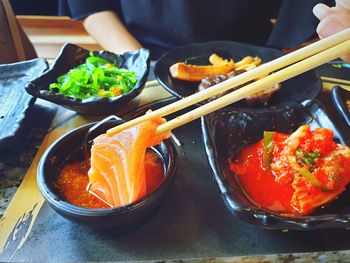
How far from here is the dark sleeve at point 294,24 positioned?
94.6 inches

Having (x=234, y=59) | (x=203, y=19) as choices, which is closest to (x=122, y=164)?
(x=234, y=59)

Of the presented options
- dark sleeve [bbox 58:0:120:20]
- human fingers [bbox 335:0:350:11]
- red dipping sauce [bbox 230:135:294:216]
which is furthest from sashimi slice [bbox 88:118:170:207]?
dark sleeve [bbox 58:0:120:20]

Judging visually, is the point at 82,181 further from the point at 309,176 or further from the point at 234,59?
the point at 234,59

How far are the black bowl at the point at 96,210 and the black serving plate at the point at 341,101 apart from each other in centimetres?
73

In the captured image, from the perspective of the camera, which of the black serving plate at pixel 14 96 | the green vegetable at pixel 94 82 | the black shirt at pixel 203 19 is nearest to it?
the black serving plate at pixel 14 96

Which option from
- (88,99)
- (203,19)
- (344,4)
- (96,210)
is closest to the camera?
(96,210)

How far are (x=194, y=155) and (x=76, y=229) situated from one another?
54cm

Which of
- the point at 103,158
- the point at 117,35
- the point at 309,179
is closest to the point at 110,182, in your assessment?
the point at 103,158

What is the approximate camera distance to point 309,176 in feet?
3.63

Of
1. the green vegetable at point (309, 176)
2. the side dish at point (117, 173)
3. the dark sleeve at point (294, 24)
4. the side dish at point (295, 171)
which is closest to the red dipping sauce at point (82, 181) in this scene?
the side dish at point (117, 173)

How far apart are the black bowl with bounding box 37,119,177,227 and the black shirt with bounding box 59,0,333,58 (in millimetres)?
1429

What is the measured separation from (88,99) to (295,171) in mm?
904

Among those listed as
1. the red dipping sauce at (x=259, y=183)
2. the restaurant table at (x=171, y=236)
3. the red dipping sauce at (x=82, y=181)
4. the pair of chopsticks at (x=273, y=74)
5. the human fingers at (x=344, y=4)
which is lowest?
the restaurant table at (x=171, y=236)

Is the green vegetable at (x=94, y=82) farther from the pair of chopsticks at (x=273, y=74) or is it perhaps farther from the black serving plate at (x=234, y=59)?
the pair of chopsticks at (x=273, y=74)
